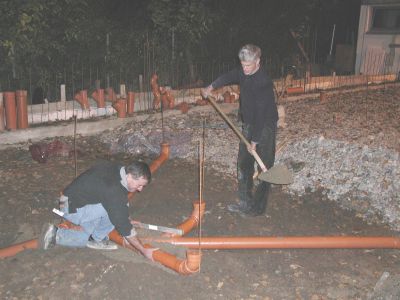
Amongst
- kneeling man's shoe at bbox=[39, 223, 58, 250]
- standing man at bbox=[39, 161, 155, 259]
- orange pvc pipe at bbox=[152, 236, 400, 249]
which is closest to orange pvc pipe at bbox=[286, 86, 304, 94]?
orange pvc pipe at bbox=[152, 236, 400, 249]

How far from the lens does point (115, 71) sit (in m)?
12.0

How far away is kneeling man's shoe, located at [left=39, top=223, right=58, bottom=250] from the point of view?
419 centimetres

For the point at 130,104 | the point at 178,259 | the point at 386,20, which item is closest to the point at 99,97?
the point at 130,104

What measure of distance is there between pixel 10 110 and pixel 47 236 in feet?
13.7

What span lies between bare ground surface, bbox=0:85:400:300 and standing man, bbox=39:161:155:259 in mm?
145

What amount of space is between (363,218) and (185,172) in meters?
2.70

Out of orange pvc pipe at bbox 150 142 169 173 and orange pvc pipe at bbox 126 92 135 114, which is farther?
orange pvc pipe at bbox 126 92 135 114

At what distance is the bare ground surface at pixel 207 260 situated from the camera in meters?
3.82

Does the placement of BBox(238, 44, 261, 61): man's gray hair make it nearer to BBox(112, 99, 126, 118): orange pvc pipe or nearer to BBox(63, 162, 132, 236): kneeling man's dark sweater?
BBox(63, 162, 132, 236): kneeling man's dark sweater

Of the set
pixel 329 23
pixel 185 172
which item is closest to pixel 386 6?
pixel 329 23

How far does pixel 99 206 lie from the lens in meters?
4.12

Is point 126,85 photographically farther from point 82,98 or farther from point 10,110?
point 10,110

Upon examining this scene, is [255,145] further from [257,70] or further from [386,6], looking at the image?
[386,6]

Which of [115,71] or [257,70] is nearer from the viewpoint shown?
[257,70]
